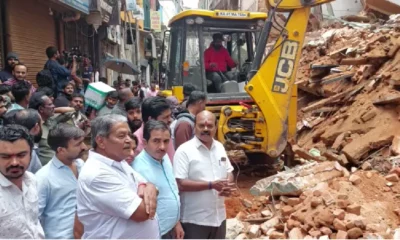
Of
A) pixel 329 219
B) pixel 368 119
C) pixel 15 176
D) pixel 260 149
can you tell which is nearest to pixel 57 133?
pixel 15 176

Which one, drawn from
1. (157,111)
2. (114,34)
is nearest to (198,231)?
(157,111)

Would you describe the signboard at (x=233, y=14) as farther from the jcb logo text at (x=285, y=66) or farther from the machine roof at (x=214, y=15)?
the jcb logo text at (x=285, y=66)

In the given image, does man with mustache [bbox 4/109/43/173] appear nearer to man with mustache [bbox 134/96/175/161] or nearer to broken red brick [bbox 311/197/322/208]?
man with mustache [bbox 134/96/175/161]

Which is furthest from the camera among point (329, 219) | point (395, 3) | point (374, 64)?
point (395, 3)

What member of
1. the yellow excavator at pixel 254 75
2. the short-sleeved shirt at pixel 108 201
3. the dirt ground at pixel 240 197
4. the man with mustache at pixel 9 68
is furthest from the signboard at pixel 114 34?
the short-sleeved shirt at pixel 108 201

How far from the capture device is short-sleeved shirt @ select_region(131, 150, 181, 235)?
321 cm

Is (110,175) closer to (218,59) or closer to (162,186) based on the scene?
(162,186)

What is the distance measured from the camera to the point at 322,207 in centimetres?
500

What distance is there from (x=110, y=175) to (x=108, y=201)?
139mm

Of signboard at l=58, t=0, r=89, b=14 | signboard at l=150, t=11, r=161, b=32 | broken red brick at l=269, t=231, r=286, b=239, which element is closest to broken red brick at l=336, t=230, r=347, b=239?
broken red brick at l=269, t=231, r=286, b=239

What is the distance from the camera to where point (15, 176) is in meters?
2.46

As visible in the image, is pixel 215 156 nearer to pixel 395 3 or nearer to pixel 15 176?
pixel 15 176

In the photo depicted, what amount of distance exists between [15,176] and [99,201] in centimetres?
47

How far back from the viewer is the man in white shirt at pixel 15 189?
7.81 ft
